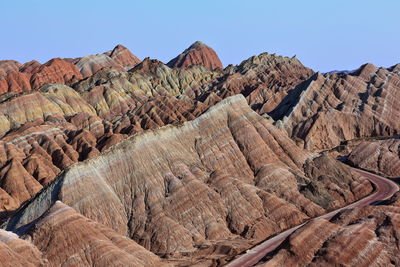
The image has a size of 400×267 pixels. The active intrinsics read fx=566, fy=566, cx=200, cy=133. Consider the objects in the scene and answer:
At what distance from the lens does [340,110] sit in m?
178

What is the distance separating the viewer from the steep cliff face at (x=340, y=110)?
557 feet

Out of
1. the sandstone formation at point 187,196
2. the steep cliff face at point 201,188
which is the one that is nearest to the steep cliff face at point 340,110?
the sandstone formation at point 187,196

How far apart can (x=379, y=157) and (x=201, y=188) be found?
187 feet

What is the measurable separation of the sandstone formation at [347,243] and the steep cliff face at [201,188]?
15518mm

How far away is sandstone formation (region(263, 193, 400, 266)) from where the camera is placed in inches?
2330

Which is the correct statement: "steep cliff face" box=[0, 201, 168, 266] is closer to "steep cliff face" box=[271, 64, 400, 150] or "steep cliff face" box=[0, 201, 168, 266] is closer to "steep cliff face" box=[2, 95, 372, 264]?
"steep cliff face" box=[2, 95, 372, 264]

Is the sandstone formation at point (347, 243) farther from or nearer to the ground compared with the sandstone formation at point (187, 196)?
nearer to the ground

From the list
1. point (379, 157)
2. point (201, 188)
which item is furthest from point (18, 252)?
point (379, 157)

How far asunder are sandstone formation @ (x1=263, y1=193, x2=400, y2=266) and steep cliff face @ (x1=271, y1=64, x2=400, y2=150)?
99399mm

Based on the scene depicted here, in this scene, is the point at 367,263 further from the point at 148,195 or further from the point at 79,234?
the point at 148,195

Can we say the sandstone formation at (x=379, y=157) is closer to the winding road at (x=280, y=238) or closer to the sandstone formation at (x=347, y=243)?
the winding road at (x=280, y=238)

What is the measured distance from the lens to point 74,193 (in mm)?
87438

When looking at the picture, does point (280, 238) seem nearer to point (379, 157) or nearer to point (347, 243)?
point (347, 243)

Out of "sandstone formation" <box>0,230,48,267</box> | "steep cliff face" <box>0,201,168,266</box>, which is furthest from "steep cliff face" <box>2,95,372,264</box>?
"sandstone formation" <box>0,230,48,267</box>
